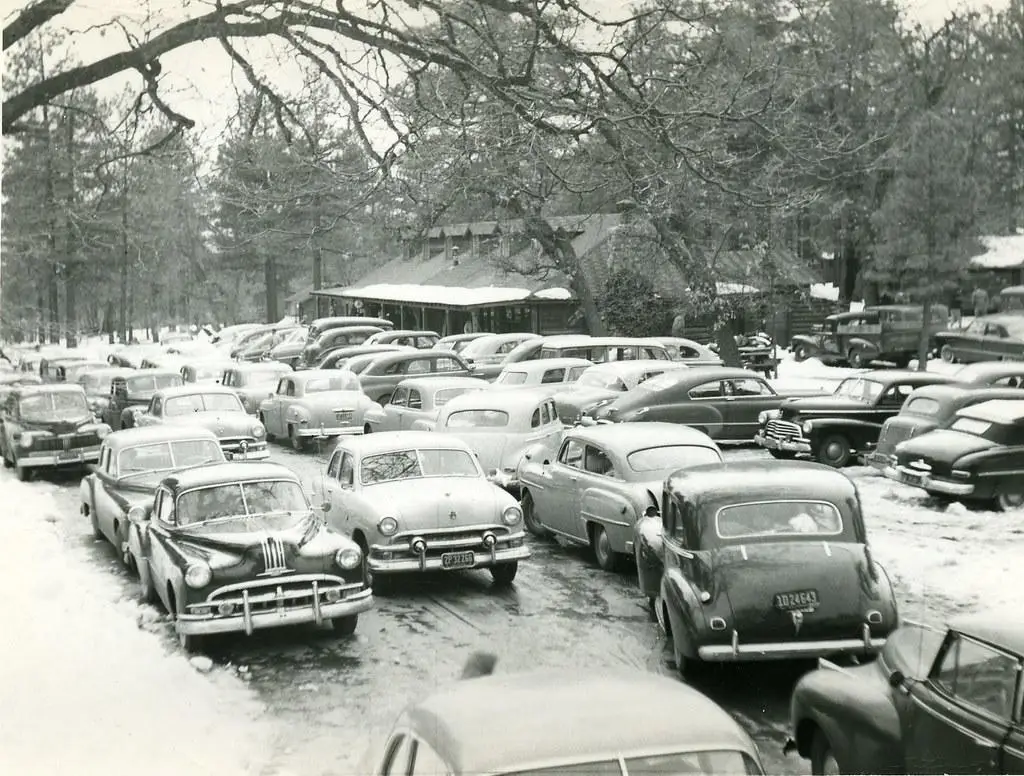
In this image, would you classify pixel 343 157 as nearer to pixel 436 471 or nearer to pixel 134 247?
pixel 134 247

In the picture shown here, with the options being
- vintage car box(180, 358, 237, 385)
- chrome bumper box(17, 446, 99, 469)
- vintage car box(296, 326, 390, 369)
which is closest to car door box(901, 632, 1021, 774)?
chrome bumper box(17, 446, 99, 469)

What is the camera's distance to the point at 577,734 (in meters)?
3.95

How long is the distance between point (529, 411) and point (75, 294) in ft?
18.0

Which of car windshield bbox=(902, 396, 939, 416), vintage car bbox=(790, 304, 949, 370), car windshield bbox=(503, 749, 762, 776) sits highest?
vintage car bbox=(790, 304, 949, 370)

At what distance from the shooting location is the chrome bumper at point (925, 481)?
7.10m

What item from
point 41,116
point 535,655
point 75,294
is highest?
point 41,116

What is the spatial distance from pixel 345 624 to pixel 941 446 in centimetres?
410

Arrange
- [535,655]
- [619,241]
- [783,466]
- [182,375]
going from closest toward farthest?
[535,655]
[783,466]
[619,241]
[182,375]

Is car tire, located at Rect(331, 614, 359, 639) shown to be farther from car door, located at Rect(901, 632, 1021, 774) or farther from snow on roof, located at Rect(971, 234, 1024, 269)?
snow on roof, located at Rect(971, 234, 1024, 269)

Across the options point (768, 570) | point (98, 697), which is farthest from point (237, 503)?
point (768, 570)

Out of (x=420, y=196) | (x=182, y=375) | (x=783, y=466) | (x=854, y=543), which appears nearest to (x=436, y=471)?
(x=420, y=196)

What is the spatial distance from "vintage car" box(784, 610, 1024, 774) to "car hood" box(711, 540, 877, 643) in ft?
2.15

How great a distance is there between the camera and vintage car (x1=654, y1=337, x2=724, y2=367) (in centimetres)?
1778

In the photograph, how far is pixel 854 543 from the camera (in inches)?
250
